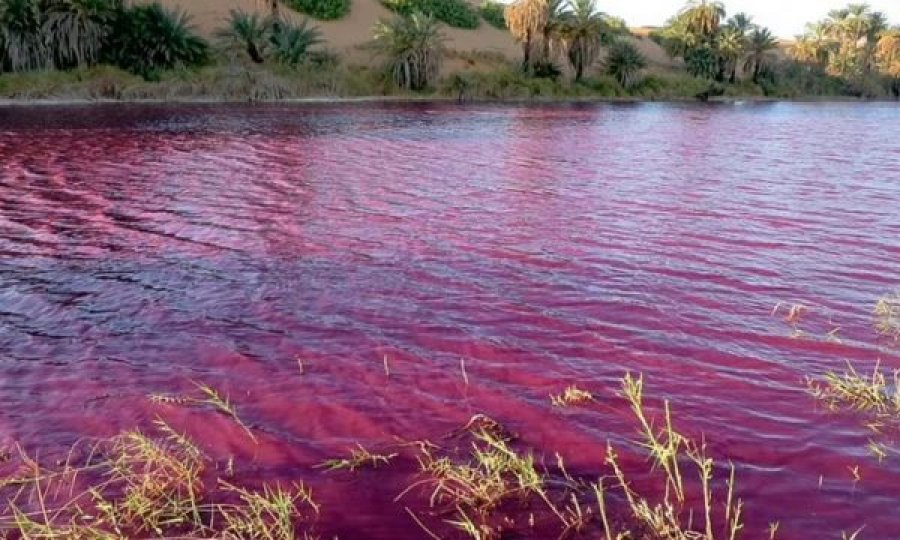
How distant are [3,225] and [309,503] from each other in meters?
8.89

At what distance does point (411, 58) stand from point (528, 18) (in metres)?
11.4

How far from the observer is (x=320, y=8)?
6188cm

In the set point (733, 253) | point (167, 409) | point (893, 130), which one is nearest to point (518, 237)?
point (733, 253)

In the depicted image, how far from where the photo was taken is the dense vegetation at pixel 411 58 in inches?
1518

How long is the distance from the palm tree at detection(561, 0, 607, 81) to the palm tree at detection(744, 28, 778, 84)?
18.1m

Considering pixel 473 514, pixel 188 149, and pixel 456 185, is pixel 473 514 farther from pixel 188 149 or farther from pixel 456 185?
pixel 188 149

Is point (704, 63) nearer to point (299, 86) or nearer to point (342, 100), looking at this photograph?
point (342, 100)

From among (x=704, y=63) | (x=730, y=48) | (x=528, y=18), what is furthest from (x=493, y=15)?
(x=730, y=48)

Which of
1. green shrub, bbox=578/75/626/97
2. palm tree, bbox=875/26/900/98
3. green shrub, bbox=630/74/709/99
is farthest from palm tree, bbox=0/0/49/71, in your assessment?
palm tree, bbox=875/26/900/98

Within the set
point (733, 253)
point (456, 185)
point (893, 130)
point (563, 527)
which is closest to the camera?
point (563, 527)

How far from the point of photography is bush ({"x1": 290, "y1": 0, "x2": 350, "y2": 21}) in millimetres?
61594

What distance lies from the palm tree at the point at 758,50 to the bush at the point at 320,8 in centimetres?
3705

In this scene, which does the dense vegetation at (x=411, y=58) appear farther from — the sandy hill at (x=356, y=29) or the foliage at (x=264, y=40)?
the sandy hill at (x=356, y=29)

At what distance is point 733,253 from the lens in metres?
8.88
